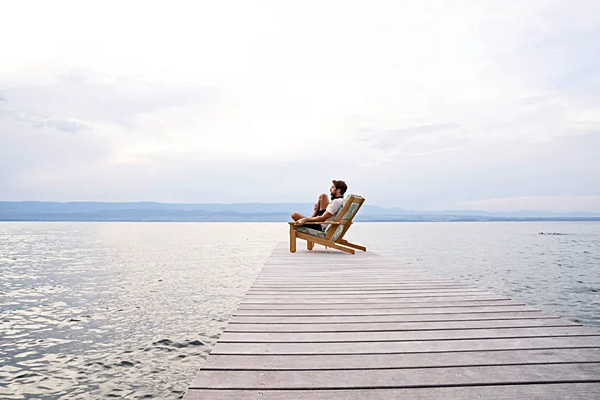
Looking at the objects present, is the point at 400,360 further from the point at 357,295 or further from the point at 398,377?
the point at 357,295

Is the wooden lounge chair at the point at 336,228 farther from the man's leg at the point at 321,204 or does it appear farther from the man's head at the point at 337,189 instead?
the man's leg at the point at 321,204

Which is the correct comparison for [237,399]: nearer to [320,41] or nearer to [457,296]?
[457,296]

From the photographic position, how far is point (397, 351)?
7.86 ft

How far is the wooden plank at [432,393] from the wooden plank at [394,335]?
74 centimetres

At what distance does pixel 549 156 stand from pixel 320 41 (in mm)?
23466

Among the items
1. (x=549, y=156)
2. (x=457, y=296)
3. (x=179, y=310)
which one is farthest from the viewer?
(x=549, y=156)

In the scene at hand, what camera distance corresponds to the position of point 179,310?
6.81 metres

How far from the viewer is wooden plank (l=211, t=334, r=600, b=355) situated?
7.86ft

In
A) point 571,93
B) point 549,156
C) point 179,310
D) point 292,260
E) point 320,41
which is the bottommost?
point 179,310

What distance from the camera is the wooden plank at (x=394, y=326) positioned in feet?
9.46

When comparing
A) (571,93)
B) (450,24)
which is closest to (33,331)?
(450,24)

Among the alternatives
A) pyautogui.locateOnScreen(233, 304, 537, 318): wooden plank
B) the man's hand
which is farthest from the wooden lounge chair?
pyautogui.locateOnScreen(233, 304, 537, 318): wooden plank

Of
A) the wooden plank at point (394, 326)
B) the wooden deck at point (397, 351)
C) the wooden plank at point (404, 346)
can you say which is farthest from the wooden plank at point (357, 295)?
the wooden plank at point (404, 346)

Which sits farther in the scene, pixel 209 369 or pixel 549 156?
pixel 549 156
